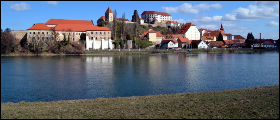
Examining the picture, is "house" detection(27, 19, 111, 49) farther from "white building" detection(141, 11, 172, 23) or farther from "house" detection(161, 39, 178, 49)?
"white building" detection(141, 11, 172, 23)

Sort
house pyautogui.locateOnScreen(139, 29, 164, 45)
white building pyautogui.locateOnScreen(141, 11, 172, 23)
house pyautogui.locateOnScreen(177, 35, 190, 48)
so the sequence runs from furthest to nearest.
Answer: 1. white building pyautogui.locateOnScreen(141, 11, 172, 23)
2. house pyautogui.locateOnScreen(177, 35, 190, 48)
3. house pyautogui.locateOnScreen(139, 29, 164, 45)

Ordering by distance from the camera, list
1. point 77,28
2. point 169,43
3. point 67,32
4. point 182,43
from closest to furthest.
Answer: point 67,32 → point 77,28 → point 169,43 → point 182,43

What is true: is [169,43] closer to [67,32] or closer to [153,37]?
[153,37]

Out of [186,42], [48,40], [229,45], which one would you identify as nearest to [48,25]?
[48,40]

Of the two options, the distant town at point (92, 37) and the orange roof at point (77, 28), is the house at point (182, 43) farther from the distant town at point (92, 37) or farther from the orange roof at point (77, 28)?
the orange roof at point (77, 28)

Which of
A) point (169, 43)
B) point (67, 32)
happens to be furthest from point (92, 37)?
point (169, 43)

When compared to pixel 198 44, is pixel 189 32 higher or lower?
higher

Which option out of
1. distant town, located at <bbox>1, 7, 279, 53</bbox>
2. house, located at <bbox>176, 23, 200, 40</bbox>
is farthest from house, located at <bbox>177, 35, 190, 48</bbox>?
house, located at <bbox>176, 23, 200, 40</bbox>

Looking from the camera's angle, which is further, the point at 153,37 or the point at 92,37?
the point at 153,37

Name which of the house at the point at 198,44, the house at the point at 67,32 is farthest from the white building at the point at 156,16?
the house at the point at 67,32

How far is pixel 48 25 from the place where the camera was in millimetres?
65375

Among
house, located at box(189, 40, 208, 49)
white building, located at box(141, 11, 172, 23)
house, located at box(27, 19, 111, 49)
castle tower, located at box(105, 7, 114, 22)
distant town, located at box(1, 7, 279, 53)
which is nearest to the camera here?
distant town, located at box(1, 7, 279, 53)

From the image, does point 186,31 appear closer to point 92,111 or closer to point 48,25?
point 48,25

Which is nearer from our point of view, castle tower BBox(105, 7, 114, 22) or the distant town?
the distant town
